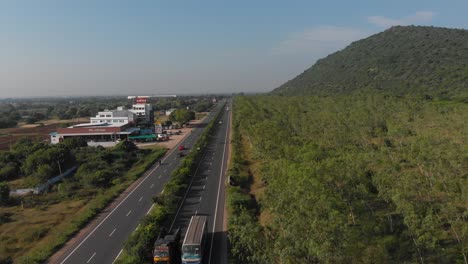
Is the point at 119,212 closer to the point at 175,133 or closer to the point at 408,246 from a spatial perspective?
the point at 408,246

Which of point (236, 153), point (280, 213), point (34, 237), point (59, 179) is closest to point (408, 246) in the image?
point (280, 213)

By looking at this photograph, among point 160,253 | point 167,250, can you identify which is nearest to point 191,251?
point 167,250

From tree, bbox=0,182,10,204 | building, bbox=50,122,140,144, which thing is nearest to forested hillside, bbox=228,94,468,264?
tree, bbox=0,182,10,204

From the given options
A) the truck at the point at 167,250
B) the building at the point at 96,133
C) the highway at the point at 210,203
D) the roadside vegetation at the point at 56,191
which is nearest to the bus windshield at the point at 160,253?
the truck at the point at 167,250

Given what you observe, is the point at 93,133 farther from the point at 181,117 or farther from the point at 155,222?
the point at 155,222

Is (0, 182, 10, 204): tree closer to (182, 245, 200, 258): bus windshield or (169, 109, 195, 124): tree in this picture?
(182, 245, 200, 258): bus windshield
